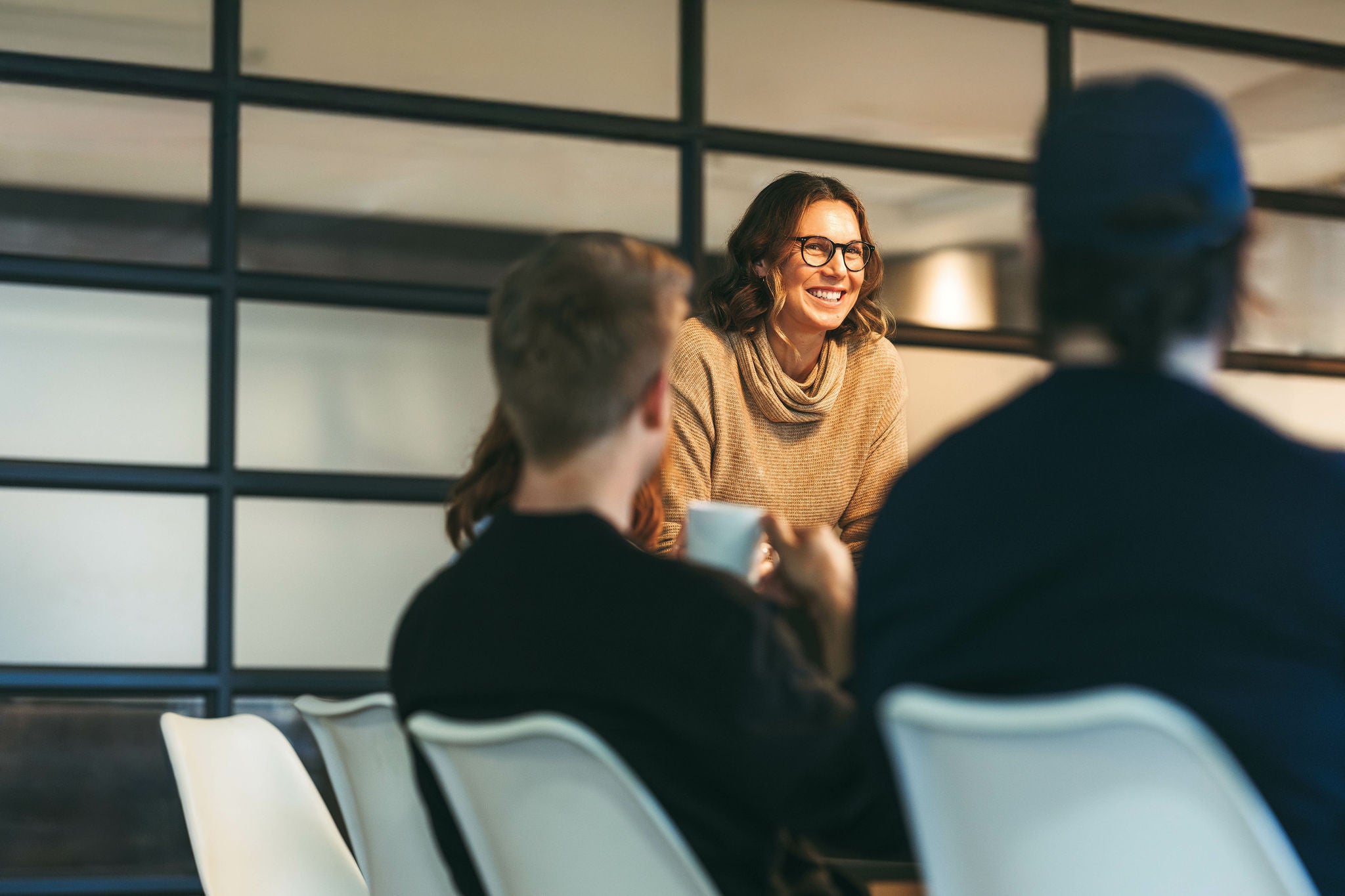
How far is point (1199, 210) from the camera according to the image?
35.2 inches

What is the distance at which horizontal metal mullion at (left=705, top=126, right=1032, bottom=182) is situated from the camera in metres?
3.63

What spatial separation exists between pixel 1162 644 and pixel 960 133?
3294 millimetres

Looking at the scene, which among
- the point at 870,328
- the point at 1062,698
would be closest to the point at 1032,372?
the point at 870,328

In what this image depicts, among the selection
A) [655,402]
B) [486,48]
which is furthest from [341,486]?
[655,402]

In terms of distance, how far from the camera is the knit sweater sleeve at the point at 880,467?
2322mm

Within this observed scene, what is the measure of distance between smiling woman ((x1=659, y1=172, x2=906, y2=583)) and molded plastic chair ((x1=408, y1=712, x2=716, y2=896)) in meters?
1.07

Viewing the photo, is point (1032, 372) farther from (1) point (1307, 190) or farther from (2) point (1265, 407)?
(1) point (1307, 190)

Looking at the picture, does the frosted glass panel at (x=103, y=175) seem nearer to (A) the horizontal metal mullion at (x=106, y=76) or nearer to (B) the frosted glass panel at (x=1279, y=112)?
(A) the horizontal metal mullion at (x=106, y=76)

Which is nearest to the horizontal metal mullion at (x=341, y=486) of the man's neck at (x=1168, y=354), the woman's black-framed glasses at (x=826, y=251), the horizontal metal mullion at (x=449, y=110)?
the horizontal metal mullion at (x=449, y=110)

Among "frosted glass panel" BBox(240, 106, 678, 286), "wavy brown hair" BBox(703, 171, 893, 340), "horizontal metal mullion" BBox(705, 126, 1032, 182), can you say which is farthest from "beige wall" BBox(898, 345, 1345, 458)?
"wavy brown hair" BBox(703, 171, 893, 340)

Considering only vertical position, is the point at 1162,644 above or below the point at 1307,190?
below

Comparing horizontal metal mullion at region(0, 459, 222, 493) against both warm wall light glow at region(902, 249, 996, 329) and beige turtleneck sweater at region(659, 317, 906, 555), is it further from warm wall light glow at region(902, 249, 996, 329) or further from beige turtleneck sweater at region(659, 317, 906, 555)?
warm wall light glow at region(902, 249, 996, 329)

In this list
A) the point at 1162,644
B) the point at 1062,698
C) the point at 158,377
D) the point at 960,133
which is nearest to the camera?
the point at 1062,698

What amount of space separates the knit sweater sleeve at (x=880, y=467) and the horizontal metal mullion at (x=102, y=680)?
1.69 metres
